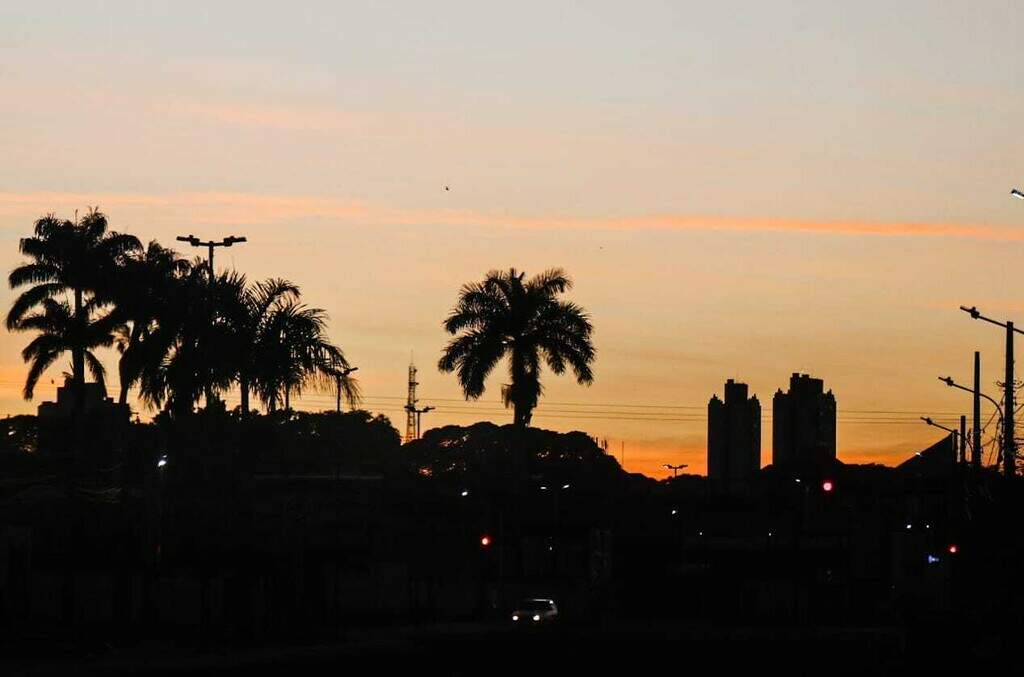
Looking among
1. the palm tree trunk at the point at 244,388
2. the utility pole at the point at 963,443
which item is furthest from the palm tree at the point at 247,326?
the utility pole at the point at 963,443

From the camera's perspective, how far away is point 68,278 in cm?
7188

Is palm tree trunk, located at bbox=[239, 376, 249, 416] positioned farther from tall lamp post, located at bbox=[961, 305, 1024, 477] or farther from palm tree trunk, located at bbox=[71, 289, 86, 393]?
tall lamp post, located at bbox=[961, 305, 1024, 477]

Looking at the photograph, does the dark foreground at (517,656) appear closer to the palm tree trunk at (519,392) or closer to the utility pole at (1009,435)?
the utility pole at (1009,435)

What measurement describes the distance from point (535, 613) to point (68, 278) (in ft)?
80.5

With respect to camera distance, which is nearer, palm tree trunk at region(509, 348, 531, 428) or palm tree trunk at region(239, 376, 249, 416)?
palm tree trunk at region(239, 376, 249, 416)

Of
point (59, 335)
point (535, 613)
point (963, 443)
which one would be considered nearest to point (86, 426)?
point (59, 335)

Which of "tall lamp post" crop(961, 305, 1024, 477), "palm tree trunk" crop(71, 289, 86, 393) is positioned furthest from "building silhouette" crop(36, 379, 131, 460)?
"tall lamp post" crop(961, 305, 1024, 477)

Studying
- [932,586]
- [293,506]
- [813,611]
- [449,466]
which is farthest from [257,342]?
[449,466]

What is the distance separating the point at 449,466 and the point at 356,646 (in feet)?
438

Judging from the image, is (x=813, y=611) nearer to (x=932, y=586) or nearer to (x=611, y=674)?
(x=932, y=586)

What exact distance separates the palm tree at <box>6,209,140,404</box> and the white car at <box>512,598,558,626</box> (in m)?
21.5

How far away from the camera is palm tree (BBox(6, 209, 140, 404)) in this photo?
71.5 metres

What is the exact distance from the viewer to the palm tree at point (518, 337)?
278 feet

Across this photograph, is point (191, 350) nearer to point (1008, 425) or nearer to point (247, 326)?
point (247, 326)
